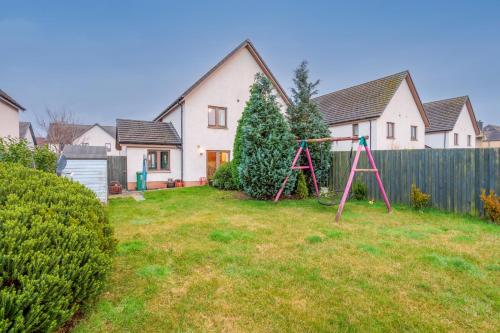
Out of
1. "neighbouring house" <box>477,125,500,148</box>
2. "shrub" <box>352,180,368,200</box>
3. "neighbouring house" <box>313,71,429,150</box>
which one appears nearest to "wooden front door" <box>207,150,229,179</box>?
"neighbouring house" <box>313,71,429,150</box>

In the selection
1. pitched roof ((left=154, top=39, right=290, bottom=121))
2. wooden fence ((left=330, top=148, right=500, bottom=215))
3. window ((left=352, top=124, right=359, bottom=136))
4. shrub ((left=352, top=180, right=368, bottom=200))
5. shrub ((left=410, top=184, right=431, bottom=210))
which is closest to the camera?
wooden fence ((left=330, top=148, right=500, bottom=215))

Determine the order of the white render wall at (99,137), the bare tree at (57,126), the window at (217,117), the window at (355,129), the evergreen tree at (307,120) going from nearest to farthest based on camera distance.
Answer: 1. the evergreen tree at (307,120)
2. the window at (217,117)
3. the window at (355,129)
4. the bare tree at (57,126)
5. the white render wall at (99,137)

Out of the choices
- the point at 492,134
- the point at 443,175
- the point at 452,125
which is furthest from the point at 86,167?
the point at 492,134

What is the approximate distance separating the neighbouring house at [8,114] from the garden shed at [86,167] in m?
6.33

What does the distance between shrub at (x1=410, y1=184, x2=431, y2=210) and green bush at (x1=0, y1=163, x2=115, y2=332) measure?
8.36m

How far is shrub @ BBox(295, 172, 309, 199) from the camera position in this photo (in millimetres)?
10438

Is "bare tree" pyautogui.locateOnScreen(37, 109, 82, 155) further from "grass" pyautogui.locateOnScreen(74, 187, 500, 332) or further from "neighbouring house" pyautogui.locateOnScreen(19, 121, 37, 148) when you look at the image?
"grass" pyautogui.locateOnScreen(74, 187, 500, 332)

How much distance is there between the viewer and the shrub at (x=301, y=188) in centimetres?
1044

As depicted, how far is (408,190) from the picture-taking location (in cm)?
879

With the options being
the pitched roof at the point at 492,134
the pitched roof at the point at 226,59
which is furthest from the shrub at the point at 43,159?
the pitched roof at the point at 492,134

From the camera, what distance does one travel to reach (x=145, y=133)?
1543 centimetres

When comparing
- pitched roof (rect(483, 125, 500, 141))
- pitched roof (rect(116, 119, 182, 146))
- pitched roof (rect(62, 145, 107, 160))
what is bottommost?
pitched roof (rect(62, 145, 107, 160))

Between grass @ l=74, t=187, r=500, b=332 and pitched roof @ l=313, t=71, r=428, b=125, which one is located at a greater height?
pitched roof @ l=313, t=71, r=428, b=125

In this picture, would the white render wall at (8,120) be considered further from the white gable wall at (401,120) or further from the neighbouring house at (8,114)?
the white gable wall at (401,120)
